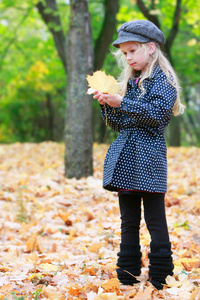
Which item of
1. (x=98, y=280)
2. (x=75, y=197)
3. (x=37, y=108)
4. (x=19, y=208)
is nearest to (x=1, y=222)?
(x=19, y=208)

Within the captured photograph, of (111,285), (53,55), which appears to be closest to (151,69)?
(111,285)

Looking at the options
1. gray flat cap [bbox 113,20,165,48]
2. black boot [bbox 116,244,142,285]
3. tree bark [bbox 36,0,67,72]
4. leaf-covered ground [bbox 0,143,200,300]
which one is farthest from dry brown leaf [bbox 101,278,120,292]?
tree bark [bbox 36,0,67,72]

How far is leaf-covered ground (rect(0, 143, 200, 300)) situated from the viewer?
234cm

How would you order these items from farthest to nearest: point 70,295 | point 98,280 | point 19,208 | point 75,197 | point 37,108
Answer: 1. point 37,108
2. point 75,197
3. point 19,208
4. point 98,280
5. point 70,295

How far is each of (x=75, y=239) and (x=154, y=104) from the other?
179cm

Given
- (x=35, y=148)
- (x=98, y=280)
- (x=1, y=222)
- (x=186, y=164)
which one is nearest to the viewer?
(x=98, y=280)

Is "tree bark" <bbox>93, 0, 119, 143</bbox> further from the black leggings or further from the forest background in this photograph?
the black leggings

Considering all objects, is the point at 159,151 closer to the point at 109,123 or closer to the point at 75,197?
the point at 109,123

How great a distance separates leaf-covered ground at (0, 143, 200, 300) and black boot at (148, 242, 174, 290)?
5cm

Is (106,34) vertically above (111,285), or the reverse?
(106,34)

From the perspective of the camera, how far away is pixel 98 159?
7.64 meters

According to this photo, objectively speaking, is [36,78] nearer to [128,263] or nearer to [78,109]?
[78,109]

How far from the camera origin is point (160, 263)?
7.91ft

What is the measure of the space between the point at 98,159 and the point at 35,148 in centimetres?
305
